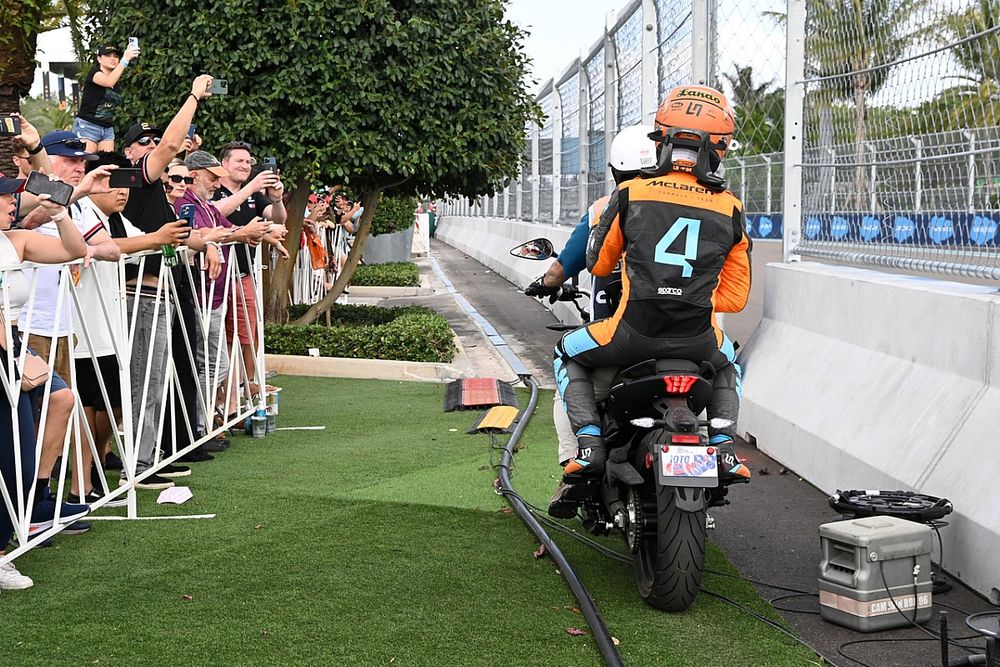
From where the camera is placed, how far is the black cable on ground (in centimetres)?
443

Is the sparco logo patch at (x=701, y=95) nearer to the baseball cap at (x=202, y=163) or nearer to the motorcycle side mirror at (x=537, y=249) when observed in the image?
the motorcycle side mirror at (x=537, y=249)

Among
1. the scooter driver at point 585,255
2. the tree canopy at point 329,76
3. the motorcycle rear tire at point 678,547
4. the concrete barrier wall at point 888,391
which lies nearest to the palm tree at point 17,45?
the tree canopy at point 329,76

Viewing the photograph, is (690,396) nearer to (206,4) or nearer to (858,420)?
(858,420)

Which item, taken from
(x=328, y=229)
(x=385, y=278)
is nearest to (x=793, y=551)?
(x=385, y=278)

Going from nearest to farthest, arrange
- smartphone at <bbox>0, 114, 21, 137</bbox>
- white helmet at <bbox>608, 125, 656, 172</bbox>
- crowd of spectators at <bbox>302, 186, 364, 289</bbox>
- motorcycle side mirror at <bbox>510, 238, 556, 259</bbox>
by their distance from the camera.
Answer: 1. smartphone at <bbox>0, 114, 21, 137</bbox>
2. white helmet at <bbox>608, 125, 656, 172</bbox>
3. motorcycle side mirror at <bbox>510, 238, 556, 259</bbox>
4. crowd of spectators at <bbox>302, 186, 364, 289</bbox>

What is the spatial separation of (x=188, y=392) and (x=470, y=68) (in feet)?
19.9

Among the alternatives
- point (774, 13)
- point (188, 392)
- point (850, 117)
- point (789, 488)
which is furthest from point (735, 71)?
point (188, 392)

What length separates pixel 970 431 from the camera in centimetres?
541

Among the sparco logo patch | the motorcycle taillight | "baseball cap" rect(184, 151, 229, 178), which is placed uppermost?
the sparco logo patch

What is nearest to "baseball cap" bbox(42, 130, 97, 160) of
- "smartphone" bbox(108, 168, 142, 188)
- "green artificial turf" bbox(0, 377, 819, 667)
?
"smartphone" bbox(108, 168, 142, 188)

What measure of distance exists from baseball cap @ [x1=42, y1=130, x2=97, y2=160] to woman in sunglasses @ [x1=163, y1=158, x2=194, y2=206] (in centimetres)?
201

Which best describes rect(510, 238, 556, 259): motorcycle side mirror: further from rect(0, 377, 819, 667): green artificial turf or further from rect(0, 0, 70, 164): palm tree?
rect(0, 0, 70, 164): palm tree

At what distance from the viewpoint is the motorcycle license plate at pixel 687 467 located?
473 centimetres

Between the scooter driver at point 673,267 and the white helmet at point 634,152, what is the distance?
10.4 inches
